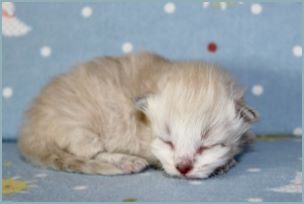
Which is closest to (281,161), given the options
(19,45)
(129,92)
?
(129,92)

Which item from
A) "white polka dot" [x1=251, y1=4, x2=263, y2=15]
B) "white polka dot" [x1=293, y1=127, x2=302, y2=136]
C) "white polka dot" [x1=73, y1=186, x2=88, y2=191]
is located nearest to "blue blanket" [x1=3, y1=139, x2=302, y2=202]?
"white polka dot" [x1=73, y1=186, x2=88, y2=191]

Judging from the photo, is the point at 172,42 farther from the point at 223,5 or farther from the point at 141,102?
the point at 141,102

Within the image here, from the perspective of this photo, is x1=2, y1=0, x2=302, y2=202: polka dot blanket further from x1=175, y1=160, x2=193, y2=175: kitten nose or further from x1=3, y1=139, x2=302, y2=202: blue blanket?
x1=175, y1=160, x2=193, y2=175: kitten nose

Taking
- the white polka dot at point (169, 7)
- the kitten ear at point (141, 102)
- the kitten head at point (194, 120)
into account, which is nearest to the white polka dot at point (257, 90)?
the white polka dot at point (169, 7)

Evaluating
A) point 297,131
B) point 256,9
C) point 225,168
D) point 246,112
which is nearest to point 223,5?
point 256,9

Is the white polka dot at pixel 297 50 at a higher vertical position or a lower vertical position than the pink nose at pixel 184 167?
higher

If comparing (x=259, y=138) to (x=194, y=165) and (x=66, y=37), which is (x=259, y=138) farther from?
(x=66, y=37)

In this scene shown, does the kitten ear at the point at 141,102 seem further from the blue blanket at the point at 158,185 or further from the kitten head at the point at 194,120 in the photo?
the blue blanket at the point at 158,185

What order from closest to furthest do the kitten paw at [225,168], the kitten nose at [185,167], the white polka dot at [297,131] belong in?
the kitten nose at [185,167] < the kitten paw at [225,168] < the white polka dot at [297,131]
